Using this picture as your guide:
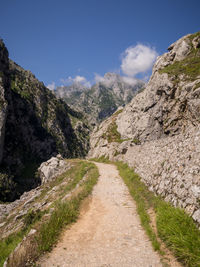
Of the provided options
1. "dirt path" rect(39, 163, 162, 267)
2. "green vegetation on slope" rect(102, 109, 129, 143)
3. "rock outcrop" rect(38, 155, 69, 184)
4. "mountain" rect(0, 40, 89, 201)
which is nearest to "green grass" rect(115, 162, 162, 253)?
"dirt path" rect(39, 163, 162, 267)

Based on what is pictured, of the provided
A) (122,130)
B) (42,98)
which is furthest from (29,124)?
(122,130)

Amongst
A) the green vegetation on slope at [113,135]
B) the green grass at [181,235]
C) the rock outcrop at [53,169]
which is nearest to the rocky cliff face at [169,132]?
the green vegetation on slope at [113,135]

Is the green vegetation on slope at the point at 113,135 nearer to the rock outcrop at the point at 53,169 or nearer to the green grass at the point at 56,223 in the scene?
the rock outcrop at the point at 53,169

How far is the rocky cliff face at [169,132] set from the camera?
34.1 feet

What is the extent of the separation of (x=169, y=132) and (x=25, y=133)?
100288 mm

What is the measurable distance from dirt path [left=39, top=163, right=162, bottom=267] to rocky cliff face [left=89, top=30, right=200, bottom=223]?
114 inches

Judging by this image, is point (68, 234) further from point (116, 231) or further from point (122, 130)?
point (122, 130)

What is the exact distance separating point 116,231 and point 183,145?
764 centimetres

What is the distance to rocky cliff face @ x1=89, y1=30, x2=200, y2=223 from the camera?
10.4m

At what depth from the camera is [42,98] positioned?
A: 155375 millimetres

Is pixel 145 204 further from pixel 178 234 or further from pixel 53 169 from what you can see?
pixel 53 169

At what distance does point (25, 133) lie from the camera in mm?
113250

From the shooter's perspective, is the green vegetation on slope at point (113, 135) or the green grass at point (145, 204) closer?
the green grass at point (145, 204)

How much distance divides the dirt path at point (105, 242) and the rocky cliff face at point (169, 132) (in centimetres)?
289
